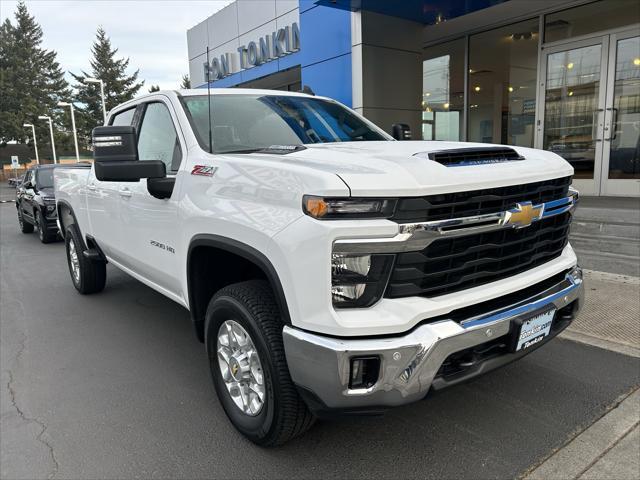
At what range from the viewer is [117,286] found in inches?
247

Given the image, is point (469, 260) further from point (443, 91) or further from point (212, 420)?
point (443, 91)

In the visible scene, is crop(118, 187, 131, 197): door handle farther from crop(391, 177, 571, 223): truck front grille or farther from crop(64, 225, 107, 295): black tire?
crop(391, 177, 571, 223): truck front grille

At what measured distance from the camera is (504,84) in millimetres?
11633

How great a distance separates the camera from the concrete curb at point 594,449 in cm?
244

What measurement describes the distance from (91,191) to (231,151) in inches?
95.3

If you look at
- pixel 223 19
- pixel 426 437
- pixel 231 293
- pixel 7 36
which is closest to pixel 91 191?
pixel 231 293

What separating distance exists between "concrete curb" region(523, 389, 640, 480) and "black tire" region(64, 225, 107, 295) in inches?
193

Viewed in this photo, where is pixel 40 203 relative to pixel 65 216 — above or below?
below

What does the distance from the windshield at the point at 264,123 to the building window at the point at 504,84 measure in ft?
26.2

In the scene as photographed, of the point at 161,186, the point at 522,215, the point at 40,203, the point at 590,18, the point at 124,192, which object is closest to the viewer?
the point at 522,215

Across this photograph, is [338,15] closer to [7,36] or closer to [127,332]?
[127,332]

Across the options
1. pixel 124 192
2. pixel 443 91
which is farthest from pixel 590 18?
pixel 124 192

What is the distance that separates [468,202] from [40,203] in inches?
398

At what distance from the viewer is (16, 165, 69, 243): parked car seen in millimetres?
10016
